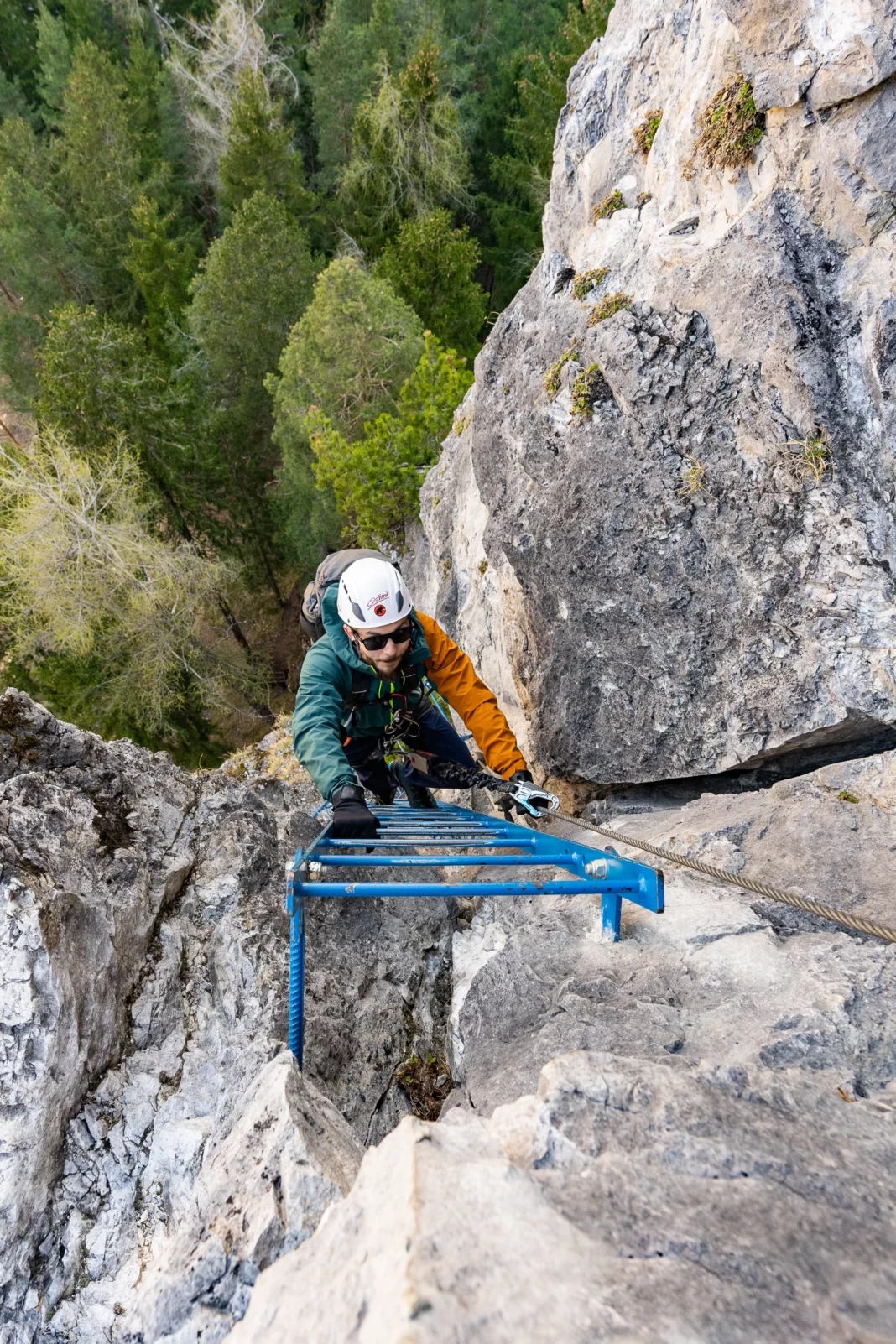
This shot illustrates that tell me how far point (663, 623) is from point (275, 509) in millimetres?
18924

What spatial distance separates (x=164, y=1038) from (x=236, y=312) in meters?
20.9

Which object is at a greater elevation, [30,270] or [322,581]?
[30,270]

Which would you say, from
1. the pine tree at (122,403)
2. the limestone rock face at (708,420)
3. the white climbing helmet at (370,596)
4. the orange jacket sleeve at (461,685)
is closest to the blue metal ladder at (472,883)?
the orange jacket sleeve at (461,685)

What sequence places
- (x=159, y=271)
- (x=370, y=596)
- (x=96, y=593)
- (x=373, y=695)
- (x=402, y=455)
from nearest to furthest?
(x=370, y=596) < (x=373, y=695) < (x=402, y=455) < (x=96, y=593) < (x=159, y=271)

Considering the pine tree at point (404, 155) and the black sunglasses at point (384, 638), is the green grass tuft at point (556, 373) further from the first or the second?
the pine tree at point (404, 155)

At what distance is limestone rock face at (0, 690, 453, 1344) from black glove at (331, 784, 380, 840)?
0.79 m

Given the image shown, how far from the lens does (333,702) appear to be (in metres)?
5.12

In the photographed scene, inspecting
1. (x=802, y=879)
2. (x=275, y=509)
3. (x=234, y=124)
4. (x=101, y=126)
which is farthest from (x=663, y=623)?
(x=101, y=126)

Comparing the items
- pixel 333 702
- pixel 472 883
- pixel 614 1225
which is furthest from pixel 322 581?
pixel 614 1225

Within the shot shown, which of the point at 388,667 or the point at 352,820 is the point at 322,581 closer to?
the point at 388,667

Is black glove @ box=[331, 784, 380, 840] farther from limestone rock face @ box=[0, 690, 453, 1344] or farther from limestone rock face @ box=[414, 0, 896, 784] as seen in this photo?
limestone rock face @ box=[414, 0, 896, 784]

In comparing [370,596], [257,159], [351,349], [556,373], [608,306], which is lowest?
[370,596]

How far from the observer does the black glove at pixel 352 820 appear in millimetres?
4344

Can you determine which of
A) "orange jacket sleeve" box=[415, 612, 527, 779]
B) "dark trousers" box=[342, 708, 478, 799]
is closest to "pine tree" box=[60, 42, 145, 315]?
"dark trousers" box=[342, 708, 478, 799]
